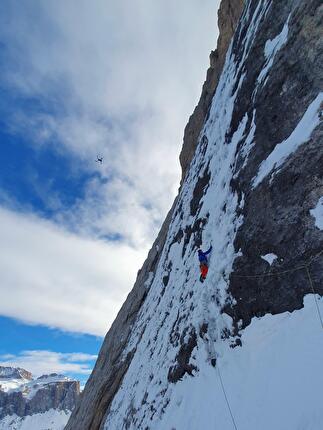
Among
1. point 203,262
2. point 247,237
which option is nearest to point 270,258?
point 247,237

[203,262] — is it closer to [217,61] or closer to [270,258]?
[270,258]

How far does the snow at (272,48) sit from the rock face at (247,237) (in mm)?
54

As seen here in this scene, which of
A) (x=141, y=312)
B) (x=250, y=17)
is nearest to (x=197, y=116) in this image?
(x=250, y=17)

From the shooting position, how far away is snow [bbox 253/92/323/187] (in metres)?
8.57

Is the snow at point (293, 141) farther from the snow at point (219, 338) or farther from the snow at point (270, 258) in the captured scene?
the snow at point (270, 258)

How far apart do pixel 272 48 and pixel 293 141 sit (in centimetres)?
423

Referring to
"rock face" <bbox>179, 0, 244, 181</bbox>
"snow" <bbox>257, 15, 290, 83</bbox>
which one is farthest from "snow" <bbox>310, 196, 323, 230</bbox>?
"rock face" <bbox>179, 0, 244, 181</bbox>

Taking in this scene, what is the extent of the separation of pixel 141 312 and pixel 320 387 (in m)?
16.2

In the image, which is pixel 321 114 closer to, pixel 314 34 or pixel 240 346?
pixel 314 34

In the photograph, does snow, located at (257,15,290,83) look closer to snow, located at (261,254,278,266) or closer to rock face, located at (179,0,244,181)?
snow, located at (261,254,278,266)

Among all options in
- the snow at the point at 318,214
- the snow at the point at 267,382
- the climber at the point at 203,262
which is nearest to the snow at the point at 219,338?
the snow at the point at 267,382

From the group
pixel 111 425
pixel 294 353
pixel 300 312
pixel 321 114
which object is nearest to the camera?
pixel 294 353

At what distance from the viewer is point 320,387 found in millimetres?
6230

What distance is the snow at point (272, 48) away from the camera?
36.6 ft
